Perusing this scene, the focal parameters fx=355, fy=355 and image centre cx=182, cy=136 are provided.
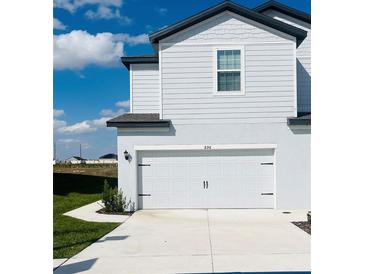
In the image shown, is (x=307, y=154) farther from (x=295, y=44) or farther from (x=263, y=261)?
(x=263, y=261)

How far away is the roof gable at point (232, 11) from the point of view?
1220 cm

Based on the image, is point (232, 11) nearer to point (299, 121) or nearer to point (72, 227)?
point (299, 121)

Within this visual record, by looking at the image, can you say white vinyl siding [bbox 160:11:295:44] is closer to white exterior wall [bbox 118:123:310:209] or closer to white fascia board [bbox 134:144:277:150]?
white exterior wall [bbox 118:123:310:209]

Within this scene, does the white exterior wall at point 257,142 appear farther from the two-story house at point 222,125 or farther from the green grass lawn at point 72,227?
the green grass lawn at point 72,227

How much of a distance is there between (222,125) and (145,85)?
358 centimetres

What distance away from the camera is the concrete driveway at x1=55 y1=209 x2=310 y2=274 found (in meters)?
5.98

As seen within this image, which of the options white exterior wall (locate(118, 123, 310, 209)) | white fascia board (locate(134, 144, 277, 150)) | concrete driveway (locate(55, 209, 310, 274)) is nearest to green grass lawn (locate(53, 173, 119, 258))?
concrete driveway (locate(55, 209, 310, 274))

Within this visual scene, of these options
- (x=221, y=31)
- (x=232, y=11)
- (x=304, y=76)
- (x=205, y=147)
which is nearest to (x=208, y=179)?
(x=205, y=147)

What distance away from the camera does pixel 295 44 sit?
12.3 meters

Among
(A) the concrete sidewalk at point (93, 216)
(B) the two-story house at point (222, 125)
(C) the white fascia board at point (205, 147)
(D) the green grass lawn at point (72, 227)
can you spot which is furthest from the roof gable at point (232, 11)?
(D) the green grass lawn at point (72, 227)

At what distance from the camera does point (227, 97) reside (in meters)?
12.4
